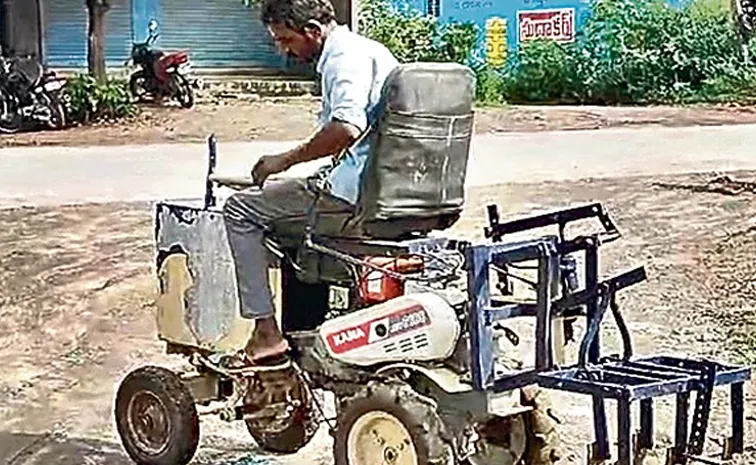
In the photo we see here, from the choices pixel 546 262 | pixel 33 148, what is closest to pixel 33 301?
pixel 546 262

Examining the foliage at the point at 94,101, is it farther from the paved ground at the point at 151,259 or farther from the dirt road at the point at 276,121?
the paved ground at the point at 151,259

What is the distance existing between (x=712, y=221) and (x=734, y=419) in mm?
6849

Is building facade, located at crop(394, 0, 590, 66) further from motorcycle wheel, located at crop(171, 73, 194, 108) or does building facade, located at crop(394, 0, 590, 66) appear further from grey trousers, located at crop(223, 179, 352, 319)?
grey trousers, located at crop(223, 179, 352, 319)

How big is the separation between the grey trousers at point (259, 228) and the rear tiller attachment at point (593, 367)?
2.35ft

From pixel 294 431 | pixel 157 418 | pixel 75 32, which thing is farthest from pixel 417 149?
pixel 75 32

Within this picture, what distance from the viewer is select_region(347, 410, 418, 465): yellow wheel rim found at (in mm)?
4512

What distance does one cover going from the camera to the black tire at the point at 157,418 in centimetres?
523

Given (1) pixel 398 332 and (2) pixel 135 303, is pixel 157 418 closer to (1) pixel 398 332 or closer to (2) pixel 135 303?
(1) pixel 398 332

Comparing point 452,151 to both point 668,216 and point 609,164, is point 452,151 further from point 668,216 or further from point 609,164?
point 609,164

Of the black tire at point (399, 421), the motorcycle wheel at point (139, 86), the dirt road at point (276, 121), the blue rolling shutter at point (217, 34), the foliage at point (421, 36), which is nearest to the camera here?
the black tire at point (399, 421)

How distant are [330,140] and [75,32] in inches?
849

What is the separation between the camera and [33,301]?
840 centimetres

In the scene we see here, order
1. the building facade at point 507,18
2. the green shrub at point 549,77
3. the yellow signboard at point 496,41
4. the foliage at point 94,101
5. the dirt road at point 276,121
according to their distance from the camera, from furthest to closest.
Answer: the building facade at point 507,18 → the yellow signboard at point 496,41 → the green shrub at point 549,77 → the foliage at point 94,101 → the dirt road at point 276,121

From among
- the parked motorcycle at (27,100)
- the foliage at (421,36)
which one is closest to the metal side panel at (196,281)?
the parked motorcycle at (27,100)
